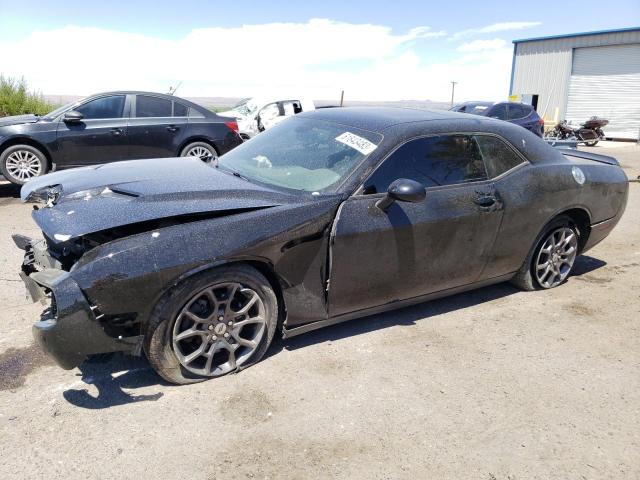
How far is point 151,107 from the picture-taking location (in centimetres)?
897

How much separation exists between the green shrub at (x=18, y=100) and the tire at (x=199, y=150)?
689 cm

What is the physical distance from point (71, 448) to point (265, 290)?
1.27 metres

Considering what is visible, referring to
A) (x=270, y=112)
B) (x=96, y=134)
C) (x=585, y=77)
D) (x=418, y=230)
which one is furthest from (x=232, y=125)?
(x=585, y=77)

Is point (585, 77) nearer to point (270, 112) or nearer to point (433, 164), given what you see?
point (270, 112)

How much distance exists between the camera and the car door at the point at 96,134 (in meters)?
8.23

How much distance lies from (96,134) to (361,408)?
22.8 feet

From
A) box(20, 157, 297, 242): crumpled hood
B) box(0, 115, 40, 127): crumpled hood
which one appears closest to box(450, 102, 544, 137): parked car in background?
box(0, 115, 40, 127): crumpled hood

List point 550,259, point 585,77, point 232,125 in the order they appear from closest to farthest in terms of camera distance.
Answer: point 550,259 < point 232,125 < point 585,77

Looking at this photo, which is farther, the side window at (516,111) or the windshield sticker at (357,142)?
the side window at (516,111)

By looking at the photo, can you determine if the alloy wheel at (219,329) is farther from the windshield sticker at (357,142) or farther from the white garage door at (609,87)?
the white garage door at (609,87)

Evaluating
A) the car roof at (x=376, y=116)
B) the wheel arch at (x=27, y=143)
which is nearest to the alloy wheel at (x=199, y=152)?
the wheel arch at (x=27, y=143)

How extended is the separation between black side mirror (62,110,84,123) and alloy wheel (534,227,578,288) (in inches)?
268

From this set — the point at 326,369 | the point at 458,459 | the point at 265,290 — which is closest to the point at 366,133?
the point at 265,290

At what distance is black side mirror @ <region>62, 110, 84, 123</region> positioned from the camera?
809 centimetres
